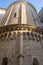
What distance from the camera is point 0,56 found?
669 inches

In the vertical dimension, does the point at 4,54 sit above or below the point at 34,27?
below

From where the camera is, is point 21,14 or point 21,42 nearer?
point 21,42

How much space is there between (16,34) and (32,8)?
15.2 feet

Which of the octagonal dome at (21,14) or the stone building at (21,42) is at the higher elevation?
the octagonal dome at (21,14)

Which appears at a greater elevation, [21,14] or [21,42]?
[21,14]

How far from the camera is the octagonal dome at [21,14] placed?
61.9ft

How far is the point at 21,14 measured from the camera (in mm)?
19328

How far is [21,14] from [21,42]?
3295 millimetres

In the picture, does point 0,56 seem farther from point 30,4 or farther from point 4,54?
point 30,4

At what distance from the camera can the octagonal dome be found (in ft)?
61.9

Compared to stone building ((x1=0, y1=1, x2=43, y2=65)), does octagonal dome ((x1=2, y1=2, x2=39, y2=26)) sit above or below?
above

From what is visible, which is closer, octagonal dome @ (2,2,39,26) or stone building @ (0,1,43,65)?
stone building @ (0,1,43,65)

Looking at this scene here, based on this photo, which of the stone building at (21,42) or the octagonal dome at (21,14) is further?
the octagonal dome at (21,14)

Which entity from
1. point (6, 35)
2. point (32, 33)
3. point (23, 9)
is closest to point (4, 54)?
point (6, 35)
